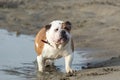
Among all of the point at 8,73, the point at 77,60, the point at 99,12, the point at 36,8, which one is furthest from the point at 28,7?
the point at 8,73

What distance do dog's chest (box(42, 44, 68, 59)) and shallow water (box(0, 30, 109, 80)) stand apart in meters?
0.41

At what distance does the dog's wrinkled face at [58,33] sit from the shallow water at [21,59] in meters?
0.75

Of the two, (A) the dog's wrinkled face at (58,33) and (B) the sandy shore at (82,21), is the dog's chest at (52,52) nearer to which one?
(A) the dog's wrinkled face at (58,33)

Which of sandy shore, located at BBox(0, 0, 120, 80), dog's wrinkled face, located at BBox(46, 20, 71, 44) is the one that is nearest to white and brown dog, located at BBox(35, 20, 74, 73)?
dog's wrinkled face, located at BBox(46, 20, 71, 44)

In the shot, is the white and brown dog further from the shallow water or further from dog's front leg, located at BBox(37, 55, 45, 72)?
the shallow water

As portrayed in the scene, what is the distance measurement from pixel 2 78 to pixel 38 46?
34.2 inches

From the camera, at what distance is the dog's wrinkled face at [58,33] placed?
8617 mm

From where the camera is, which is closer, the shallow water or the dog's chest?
the dog's chest

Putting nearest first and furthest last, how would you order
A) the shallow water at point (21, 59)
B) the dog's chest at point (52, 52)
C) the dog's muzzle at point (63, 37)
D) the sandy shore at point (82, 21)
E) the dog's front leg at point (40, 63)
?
the dog's muzzle at point (63, 37), the dog's chest at point (52, 52), the dog's front leg at point (40, 63), the shallow water at point (21, 59), the sandy shore at point (82, 21)

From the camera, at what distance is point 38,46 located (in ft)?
30.3

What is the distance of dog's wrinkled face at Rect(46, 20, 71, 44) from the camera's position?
339 inches

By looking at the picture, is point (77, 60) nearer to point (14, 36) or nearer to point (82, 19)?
point (14, 36)

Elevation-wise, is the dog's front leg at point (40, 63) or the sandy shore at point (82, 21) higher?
the sandy shore at point (82, 21)

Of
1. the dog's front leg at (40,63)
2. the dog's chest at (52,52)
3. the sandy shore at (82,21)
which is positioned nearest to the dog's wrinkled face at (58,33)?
the dog's chest at (52,52)
